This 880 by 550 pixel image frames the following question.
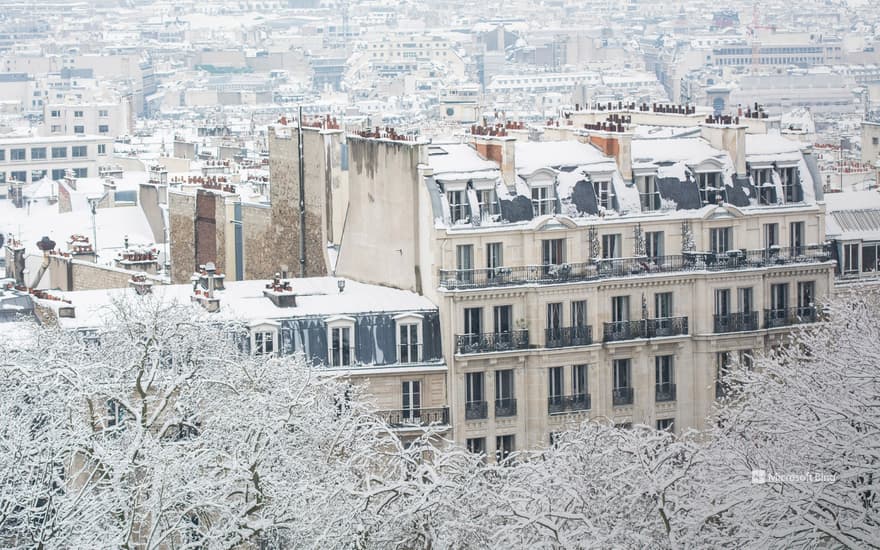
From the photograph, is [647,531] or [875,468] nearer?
[875,468]

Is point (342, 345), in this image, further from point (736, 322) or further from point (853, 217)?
point (853, 217)

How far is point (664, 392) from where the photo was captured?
51.5 m

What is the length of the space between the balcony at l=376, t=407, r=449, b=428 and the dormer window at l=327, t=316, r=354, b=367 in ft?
4.18

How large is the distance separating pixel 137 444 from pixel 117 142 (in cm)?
16006

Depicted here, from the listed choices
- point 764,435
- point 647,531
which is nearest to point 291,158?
point 764,435

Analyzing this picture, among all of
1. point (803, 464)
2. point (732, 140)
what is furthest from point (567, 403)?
point (803, 464)

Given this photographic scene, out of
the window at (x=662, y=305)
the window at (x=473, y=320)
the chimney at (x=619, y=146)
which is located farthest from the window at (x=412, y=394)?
the chimney at (x=619, y=146)

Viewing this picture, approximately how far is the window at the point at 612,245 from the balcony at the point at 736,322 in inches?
94.4

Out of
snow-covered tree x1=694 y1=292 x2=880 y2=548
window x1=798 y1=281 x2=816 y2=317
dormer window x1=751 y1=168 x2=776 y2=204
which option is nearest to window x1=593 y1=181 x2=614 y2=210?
dormer window x1=751 y1=168 x2=776 y2=204

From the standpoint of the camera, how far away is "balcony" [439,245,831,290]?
50062mm

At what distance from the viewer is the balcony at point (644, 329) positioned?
50.9 m

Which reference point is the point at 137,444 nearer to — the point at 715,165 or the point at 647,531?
the point at 647,531

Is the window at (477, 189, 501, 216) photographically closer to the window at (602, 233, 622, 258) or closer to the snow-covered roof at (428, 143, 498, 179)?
the snow-covered roof at (428, 143, 498, 179)

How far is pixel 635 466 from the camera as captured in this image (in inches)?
1496
